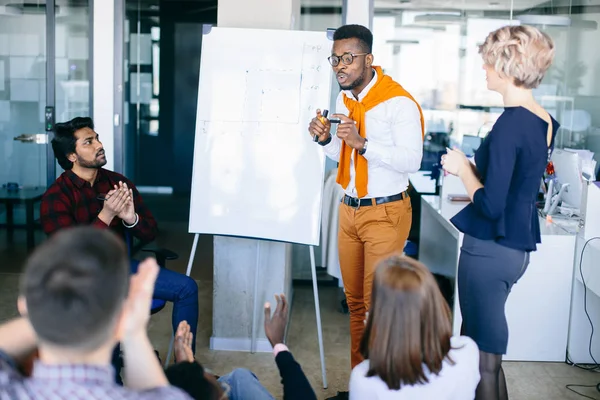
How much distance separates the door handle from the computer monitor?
3.69 m

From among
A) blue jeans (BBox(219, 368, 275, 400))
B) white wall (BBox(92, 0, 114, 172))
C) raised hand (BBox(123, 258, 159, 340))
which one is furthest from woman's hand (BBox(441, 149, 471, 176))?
white wall (BBox(92, 0, 114, 172))

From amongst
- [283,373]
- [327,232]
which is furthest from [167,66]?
[283,373]

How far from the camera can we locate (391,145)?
118 inches

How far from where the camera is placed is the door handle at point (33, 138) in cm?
542

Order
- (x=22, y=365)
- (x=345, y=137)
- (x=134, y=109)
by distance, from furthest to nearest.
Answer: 1. (x=134, y=109)
2. (x=345, y=137)
3. (x=22, y=365)

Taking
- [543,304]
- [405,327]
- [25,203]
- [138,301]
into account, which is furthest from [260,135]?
[25,203]

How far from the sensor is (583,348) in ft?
12.4

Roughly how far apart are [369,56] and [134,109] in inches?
265

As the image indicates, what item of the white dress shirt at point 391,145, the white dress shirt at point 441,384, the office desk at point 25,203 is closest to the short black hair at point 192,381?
the white dress shirt at point 441,384

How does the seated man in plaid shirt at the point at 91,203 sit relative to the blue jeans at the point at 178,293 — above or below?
above

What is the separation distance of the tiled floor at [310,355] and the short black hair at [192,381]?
5.60 ft

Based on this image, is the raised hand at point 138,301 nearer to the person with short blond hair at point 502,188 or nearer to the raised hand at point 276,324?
the raised hand at point 276,324

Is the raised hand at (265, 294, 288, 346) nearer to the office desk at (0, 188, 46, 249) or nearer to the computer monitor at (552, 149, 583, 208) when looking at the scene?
the computer monitor at (552, 149, 583, 208)

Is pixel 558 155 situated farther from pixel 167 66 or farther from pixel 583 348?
pixel 167 66
